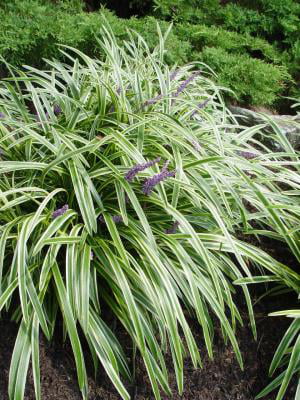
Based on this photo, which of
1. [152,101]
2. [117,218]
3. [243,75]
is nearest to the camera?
[117,218]

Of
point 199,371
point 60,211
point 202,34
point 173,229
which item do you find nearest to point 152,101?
point 173,229

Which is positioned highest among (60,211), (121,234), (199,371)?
(60,211)

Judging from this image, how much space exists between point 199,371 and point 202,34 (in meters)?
2.70

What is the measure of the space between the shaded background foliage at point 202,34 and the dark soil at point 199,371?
1767mm

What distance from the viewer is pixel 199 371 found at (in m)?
2.21

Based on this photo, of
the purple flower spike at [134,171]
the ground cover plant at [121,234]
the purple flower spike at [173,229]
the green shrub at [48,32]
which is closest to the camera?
the ground cover plant at [121,234]

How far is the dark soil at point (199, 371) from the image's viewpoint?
1.96 metres

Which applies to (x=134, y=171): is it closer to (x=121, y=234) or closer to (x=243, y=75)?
(x=121, y=234)

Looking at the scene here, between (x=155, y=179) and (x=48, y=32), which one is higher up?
(x=48, y=32)

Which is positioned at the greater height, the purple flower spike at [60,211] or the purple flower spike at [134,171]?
the purple flower spike at [134,171]

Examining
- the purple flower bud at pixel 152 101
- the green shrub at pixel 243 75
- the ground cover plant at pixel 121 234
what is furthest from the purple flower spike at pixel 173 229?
the green shrub at pixel 243 75

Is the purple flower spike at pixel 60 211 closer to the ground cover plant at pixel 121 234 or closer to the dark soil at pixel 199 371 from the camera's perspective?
the ground cover plant at pixel 121 234

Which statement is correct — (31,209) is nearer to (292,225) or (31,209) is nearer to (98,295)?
(98,295)

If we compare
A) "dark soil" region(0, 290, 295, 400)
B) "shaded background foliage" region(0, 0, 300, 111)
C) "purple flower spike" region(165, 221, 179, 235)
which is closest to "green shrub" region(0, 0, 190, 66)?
"shaded background foliage" region(0, 0, 300, 111)
